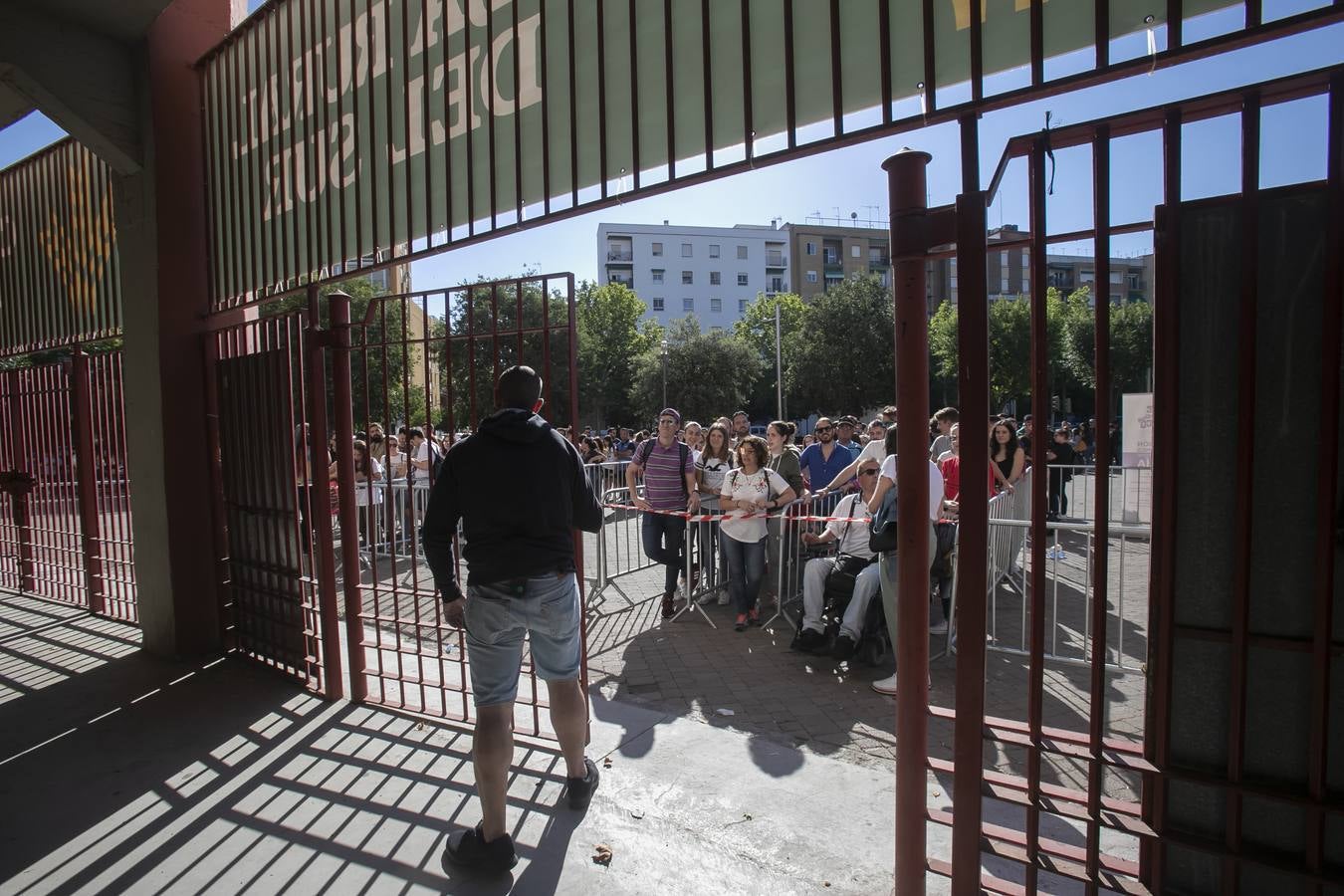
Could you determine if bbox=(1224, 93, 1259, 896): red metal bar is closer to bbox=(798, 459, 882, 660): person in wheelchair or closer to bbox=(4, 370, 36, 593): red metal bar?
bbox=(798, 459, 882, 660): person in wheelchair

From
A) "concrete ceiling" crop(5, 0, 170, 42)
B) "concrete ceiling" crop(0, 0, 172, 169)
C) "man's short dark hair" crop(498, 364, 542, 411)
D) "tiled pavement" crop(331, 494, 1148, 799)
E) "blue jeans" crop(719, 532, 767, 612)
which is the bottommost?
"tiled pavement" crop(331, 494, 1148, 799)

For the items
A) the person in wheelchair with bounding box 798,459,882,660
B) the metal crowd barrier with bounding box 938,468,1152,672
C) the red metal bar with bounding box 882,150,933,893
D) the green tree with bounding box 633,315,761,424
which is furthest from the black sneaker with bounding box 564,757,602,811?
the green tree with bounding box 633,315,761,424

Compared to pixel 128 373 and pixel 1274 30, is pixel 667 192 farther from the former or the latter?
pixel 128 373

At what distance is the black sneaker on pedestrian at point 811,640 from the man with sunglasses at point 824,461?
2766 mm

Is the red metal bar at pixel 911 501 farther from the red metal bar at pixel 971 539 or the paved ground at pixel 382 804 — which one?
the paved ground at pixel 382 804

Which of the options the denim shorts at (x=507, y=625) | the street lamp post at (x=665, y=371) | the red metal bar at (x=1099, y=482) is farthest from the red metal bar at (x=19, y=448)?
the street lamp post at (x=665, y=371)

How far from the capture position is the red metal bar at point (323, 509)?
4.69m

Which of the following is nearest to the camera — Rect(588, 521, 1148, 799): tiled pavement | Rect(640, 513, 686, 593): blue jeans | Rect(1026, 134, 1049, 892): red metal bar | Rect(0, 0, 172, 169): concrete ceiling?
Rect(1026, 134, 1049, 892): red metal bar

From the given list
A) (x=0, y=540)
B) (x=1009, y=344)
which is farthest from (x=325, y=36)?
(x=1009, y=344)

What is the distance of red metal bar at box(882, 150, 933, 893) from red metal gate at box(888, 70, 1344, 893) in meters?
0.02

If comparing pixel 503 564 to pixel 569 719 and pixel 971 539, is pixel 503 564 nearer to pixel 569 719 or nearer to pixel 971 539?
pixel 569 719

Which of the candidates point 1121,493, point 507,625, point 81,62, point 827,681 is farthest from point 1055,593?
point 81,62

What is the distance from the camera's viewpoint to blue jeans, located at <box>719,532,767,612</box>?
264 inches

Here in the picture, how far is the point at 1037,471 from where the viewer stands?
2.20 metres
